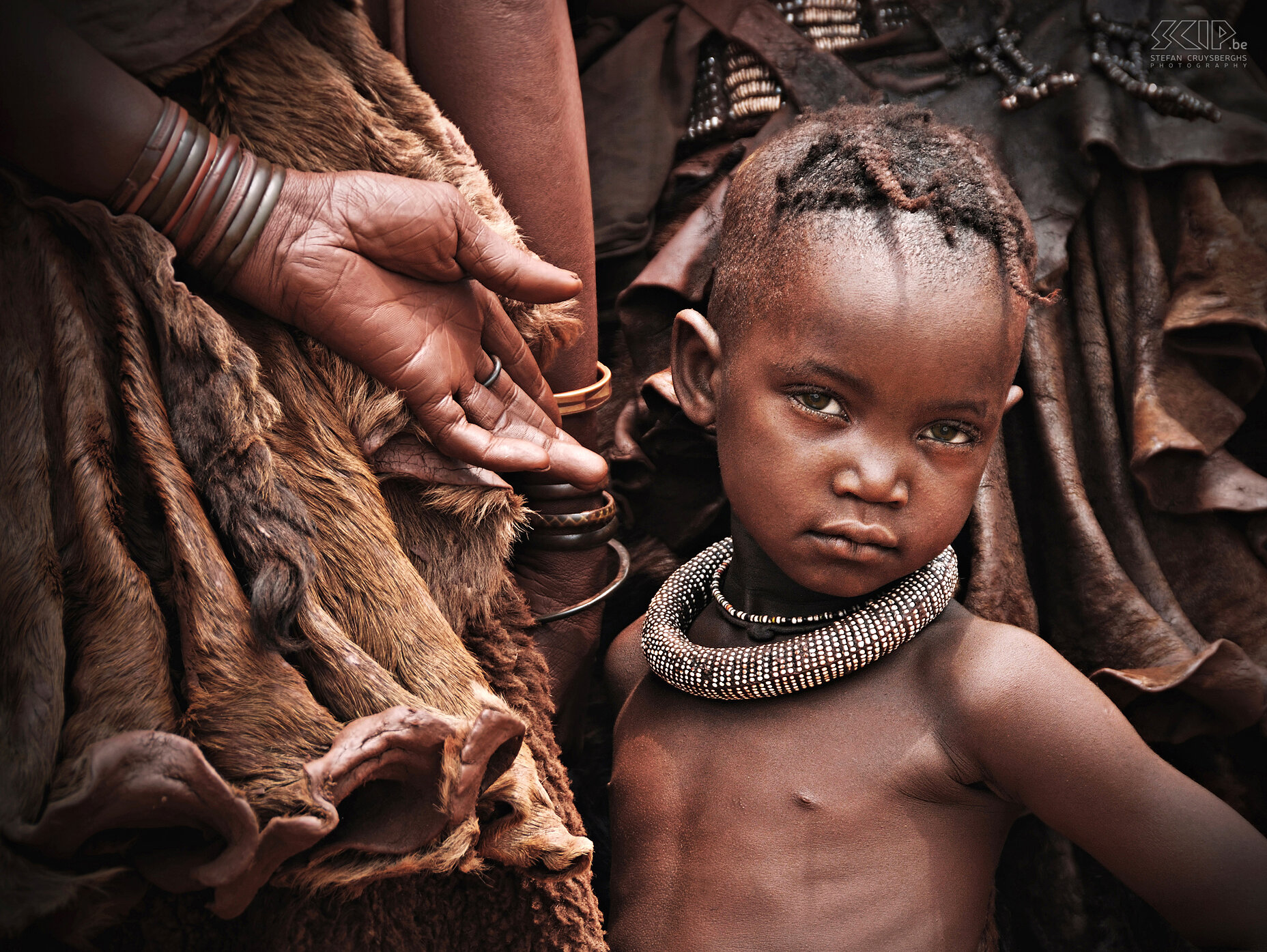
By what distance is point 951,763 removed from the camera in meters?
1.04

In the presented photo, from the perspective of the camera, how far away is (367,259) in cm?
100

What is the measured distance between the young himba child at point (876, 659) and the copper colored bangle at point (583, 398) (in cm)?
25

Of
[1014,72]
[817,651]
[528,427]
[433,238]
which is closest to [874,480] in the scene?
[817,651]

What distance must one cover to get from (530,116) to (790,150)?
38cm

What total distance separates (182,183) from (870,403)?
2.31ft

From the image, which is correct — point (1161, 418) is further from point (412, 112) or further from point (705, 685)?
point (412, 112)

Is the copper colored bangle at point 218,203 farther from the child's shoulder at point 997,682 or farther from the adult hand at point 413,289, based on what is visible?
the child's shoulder at point 997,682

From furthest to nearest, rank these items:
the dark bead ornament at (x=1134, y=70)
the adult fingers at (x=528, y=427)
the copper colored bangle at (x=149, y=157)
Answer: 1. the dark bead ornament at (x=1134, y=70)
2. the adult fingers at (x=528, y=427)
3. the copper colored bangle at (x=149, y=157)

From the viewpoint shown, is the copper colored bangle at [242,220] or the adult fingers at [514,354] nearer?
the copper colored bangle at [242,220]

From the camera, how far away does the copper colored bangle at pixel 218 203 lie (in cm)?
93

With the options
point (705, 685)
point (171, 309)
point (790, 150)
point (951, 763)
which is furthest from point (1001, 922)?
point (171, 309)

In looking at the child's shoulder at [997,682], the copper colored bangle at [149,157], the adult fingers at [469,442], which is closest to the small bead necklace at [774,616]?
the child's shoulder at [997,682]

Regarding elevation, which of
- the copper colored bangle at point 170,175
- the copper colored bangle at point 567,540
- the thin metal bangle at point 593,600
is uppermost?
the copper colored bangle at point 170,175

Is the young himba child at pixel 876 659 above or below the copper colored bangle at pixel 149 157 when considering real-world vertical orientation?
below
